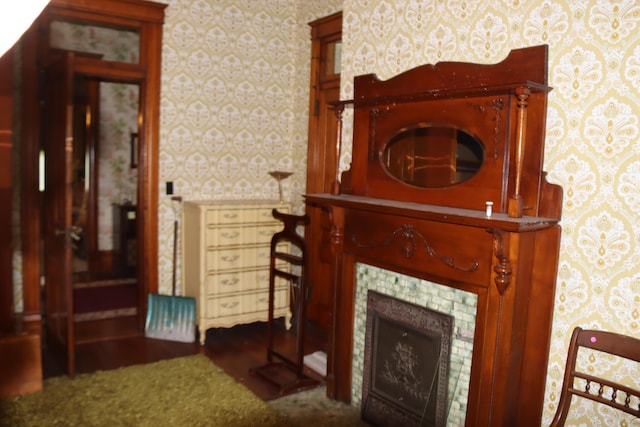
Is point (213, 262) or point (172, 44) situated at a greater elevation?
point (172, 44)

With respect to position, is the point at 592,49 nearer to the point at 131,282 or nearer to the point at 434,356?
the point at 434,356

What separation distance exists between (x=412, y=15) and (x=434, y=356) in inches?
69.6

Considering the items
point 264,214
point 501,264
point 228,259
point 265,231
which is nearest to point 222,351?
point 228,259

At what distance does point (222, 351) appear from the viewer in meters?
4.00

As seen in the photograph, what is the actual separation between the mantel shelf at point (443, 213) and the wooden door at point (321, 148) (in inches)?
62.2

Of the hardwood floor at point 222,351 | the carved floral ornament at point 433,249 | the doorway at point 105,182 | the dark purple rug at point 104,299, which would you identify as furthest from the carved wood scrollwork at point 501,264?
the doorway at point 105,182

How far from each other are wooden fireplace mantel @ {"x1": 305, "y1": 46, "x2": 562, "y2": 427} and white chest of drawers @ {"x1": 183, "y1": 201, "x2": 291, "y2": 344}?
169 cm

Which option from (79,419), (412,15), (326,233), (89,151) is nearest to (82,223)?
(89,151)

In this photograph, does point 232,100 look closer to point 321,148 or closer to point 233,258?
point 321,148

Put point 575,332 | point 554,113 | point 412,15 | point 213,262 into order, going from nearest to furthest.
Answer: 1. point 575,332
2. point 554,113
3. point 412,15
4. point 213,262

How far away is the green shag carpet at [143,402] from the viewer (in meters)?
2.88

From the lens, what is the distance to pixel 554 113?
2225mm

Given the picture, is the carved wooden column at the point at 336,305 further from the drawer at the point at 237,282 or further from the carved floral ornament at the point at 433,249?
the drawer at the point at 237,282

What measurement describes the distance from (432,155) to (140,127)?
2580mm
